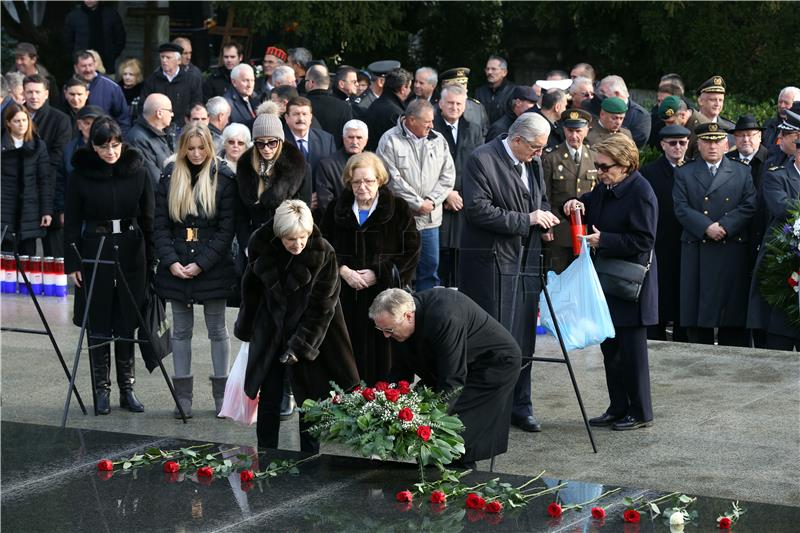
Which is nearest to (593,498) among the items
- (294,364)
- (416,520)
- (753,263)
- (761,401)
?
(416,520)

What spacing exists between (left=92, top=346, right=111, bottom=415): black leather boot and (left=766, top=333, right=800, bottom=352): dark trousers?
17.4 ft

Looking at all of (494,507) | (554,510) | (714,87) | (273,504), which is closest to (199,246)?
(273,504)

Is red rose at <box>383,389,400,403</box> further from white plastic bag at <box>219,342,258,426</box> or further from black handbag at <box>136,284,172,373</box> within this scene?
black handbag at <box>136,284,172,373</box>

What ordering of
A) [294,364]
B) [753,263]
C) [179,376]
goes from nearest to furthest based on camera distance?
[294,364] < [179,376] < [753,263]

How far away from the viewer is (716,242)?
11664mm

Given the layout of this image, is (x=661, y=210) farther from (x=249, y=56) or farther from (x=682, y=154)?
(x=249, y=56)

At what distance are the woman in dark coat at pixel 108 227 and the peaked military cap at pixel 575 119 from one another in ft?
11.6

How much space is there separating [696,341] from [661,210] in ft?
3.87

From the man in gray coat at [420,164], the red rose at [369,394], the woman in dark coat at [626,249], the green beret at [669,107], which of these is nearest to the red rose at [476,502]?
the red rose at [369,394]

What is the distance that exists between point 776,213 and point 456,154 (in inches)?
122

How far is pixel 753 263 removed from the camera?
1174 centimetres

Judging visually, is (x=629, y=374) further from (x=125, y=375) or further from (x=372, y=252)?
(x=125, y=375)

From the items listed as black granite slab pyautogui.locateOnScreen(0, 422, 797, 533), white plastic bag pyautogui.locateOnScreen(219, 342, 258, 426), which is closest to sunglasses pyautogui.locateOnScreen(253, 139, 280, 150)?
white plastic bag pyautogui.locateOnScreen(219, 342, 258, 426)

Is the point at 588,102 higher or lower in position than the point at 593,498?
higher
